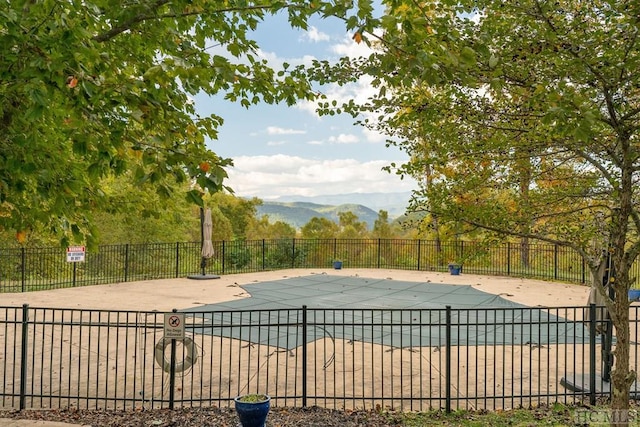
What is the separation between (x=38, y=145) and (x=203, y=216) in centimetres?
1491

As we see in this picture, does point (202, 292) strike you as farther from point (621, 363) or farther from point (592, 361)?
point (621, 363)

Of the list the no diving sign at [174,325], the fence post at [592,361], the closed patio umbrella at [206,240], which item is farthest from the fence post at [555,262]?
the no diving sign at [174,325]

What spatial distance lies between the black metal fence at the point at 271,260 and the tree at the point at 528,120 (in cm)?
1440

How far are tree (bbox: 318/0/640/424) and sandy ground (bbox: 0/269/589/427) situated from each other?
9071 mm

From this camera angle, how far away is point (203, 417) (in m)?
5.22

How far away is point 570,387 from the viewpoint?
6.18 meters

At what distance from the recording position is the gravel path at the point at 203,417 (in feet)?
16.4

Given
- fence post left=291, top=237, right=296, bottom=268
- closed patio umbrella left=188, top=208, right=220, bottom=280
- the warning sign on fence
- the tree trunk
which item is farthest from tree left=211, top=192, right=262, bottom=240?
the tree trunk

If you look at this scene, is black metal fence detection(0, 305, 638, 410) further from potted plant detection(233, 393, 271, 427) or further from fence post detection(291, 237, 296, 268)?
fence post detection(291, 237, 296, 268)

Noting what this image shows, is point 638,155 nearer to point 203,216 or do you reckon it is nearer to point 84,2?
point 84,2

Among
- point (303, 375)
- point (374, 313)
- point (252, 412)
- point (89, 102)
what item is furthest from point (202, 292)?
point (89, 102)

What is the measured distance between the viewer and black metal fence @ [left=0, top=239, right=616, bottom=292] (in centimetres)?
1897

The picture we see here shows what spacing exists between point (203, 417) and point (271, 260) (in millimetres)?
19183

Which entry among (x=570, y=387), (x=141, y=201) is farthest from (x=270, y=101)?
(x=570, y=387)
